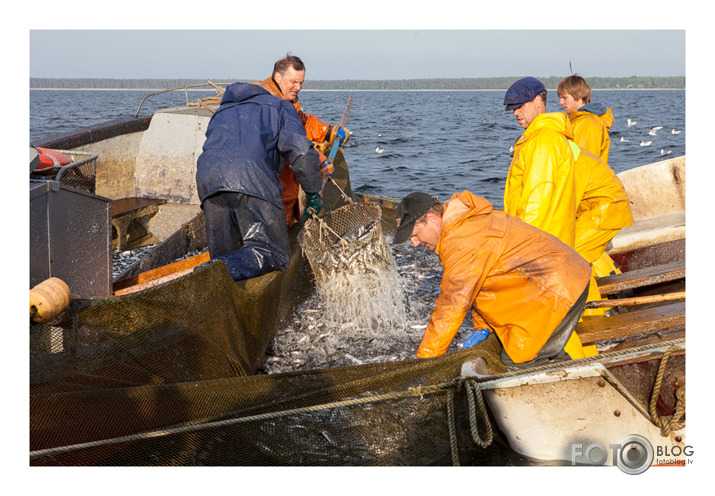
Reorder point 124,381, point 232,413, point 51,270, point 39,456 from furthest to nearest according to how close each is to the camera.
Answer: point 51,270 < point 124,381 < point 232,413 < point 39,456

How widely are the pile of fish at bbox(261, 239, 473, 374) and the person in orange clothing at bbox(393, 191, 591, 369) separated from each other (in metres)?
1.91

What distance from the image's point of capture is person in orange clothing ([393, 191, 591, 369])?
131 inches

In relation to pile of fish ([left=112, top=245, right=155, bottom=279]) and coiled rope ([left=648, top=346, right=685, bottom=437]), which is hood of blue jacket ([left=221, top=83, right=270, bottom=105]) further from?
coiled rope ([left=648, top=346, right=685, bottom=437])

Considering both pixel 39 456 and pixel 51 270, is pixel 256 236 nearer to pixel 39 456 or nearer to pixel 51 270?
pixel 51 270

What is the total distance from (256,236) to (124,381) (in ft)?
7.68

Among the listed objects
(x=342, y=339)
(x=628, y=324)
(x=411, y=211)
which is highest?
(x=411, y=211)

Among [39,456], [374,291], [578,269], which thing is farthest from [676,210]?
[39,456]

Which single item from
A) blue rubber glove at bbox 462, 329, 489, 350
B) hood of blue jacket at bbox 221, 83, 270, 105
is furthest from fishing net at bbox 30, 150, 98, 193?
blue rubber glove at bbox 462, 329, 489, 350

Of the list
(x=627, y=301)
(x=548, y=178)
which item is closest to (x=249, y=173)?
(x=548, y=178)

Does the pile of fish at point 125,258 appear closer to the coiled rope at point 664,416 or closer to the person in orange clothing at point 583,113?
the person in orange clothing at point 583,113

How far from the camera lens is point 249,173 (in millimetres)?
5320

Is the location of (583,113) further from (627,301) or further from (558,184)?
(627,301)

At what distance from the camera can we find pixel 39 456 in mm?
2441

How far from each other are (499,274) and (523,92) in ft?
6.19
